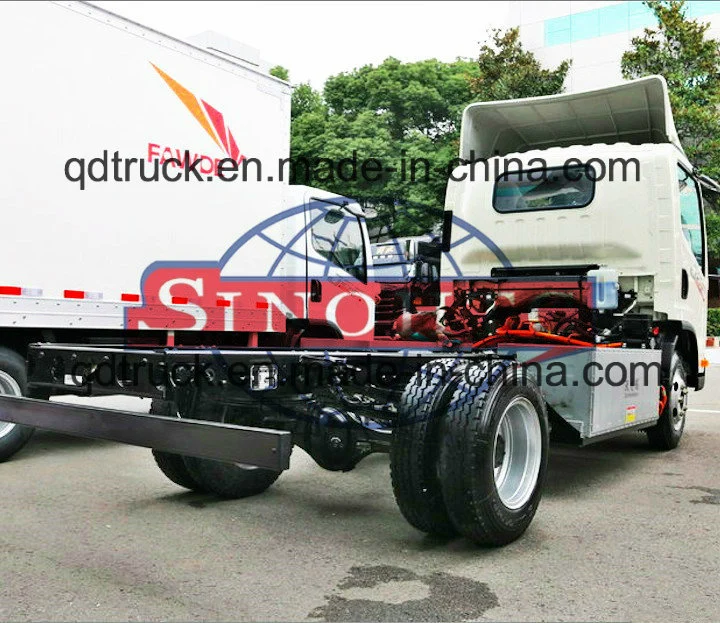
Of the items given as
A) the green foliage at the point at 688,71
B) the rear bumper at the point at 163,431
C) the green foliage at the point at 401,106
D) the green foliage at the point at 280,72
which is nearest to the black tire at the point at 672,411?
the rear bumper at the point at 163,431

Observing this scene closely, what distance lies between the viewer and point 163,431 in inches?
138

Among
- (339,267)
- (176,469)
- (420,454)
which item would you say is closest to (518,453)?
(420,454)

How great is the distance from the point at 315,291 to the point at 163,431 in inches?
197

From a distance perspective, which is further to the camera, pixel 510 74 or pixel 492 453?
pixel 510 74

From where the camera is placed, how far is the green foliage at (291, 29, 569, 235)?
2356 centimetres

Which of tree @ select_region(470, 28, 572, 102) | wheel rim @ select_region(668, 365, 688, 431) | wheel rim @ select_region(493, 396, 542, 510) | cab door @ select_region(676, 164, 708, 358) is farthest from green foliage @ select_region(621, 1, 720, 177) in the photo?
wheel rim @ select_region(493, 396, 542, 510)

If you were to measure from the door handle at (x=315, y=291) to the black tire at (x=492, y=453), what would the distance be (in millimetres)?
4556

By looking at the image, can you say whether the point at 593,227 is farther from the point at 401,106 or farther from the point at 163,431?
the point at 401,106

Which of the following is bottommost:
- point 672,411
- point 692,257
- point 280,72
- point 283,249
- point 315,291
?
point 672,411

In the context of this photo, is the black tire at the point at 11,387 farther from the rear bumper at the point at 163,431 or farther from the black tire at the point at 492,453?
the black tire at the point at 492,453

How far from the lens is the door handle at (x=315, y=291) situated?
330 inches

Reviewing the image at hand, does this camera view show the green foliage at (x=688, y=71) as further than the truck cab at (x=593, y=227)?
Yes

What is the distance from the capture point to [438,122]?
1120 inches
